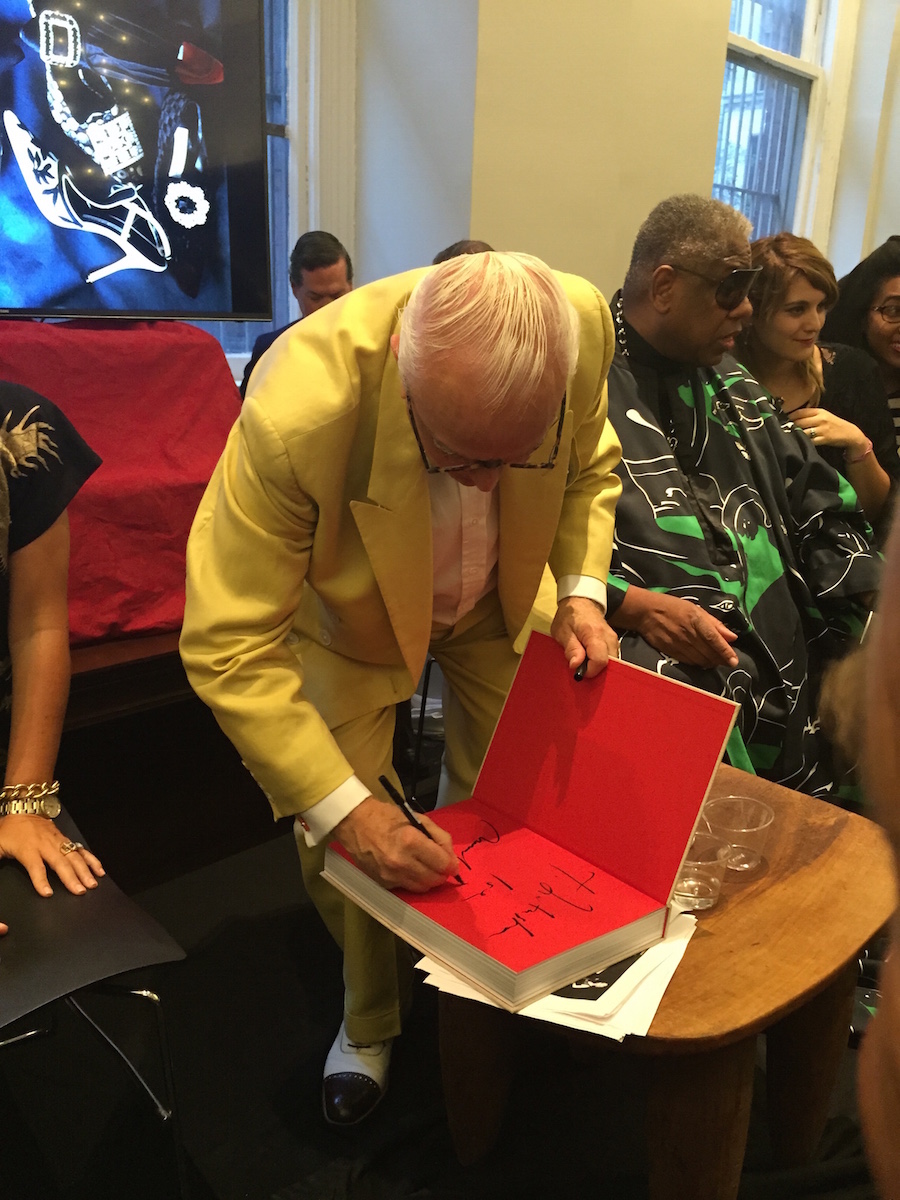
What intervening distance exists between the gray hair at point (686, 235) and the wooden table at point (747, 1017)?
1030 mm

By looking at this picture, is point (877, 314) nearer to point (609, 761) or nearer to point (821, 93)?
point (609, 761)

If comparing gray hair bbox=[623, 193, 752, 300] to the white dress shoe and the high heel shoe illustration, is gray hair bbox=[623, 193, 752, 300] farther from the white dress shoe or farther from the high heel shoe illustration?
the white dress shoe

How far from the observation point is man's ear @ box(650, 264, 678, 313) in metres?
1.90

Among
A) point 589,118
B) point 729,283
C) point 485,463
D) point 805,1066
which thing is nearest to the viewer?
point 485,463

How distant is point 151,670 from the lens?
199 centimetres

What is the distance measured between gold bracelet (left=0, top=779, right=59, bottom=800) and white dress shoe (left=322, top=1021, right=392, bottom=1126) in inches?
23.8

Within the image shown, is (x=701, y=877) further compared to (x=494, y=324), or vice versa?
(x=701, y=877)

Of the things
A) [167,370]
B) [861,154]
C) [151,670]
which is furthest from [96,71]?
[861,154]

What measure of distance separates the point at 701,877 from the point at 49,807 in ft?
2.93

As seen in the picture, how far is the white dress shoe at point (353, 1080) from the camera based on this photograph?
1477mm

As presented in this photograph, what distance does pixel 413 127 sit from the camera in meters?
2.92

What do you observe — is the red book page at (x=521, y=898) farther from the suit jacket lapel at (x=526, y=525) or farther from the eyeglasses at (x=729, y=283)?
the eyeglasses at (x=729, y=283)

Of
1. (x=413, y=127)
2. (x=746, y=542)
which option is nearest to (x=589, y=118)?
(x=413, y=127)

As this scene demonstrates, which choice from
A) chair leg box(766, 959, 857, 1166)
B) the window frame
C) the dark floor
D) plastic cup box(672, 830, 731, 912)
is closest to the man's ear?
plastic cup box(672, 830, 731, 912)
